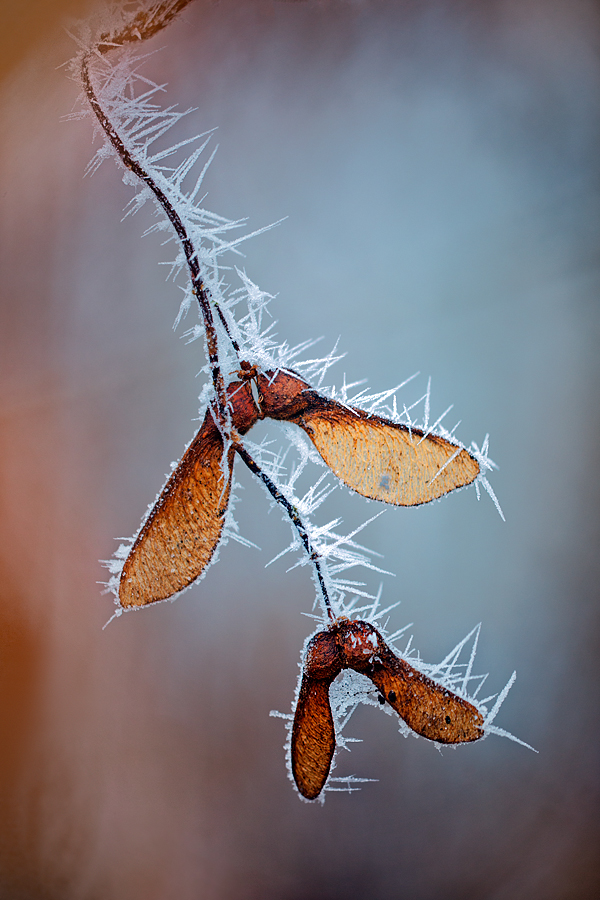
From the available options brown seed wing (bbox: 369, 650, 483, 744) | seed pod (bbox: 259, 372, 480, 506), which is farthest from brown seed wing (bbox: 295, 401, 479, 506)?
brown seed wing (bbox: 369, 650, 483, 744)

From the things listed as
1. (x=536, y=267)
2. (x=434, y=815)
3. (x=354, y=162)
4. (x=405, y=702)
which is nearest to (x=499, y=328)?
(x=536, y=267)

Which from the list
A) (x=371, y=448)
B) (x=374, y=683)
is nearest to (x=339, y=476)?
(x=371, y=448)

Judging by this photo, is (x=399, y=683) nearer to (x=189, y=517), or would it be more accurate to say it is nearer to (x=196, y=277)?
(x=189, y=517)

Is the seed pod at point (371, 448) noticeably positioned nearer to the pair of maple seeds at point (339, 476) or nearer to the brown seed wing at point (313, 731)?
the pair of maple seeds at point (339, 476)

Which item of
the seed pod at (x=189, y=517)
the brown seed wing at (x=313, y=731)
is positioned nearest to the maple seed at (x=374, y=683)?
the brown seed wing at (x=313, y=731)

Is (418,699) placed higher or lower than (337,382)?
lower
